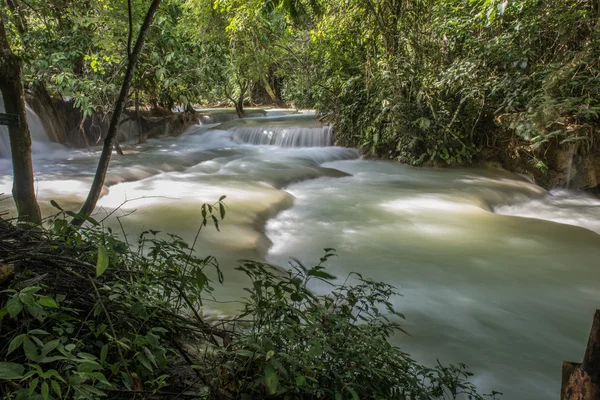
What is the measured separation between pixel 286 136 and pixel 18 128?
10.2m

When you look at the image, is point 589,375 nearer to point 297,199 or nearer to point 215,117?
point 297,199

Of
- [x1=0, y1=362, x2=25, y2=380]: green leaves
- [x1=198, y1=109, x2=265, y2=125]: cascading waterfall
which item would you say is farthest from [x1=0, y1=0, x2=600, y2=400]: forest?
[x1=198, y1=109, x2=265, y2=125]: cascading waterfall

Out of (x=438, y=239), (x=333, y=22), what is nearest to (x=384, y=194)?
(x=438, y=239)

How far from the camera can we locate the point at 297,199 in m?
7.01

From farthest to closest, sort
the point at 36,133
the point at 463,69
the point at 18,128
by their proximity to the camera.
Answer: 1. the point at 36,133
2. the point at 463,69
3. the point at 18,128

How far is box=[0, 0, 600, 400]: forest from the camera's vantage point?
142 centimetres

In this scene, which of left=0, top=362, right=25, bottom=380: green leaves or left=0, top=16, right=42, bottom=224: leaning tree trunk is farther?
left=0, top=16, right=42, bottom=224: leaning tree trunk

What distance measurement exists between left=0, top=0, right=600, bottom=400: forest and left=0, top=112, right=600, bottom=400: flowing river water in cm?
4

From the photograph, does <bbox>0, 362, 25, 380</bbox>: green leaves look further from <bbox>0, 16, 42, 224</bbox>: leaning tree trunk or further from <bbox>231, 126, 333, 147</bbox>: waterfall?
<bbox>231, 126, 333, 147</bbox>: waterfall

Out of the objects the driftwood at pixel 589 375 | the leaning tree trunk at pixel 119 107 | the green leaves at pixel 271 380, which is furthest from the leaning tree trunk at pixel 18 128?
the driftwood at pixel 589 375

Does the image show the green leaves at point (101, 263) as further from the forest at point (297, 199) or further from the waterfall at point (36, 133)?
the waterfall at point (36, 133)

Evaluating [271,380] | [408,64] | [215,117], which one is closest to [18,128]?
[271,380]

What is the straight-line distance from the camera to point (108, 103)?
28.2 ft

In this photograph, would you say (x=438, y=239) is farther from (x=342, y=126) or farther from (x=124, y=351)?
(x=342, y=126)
